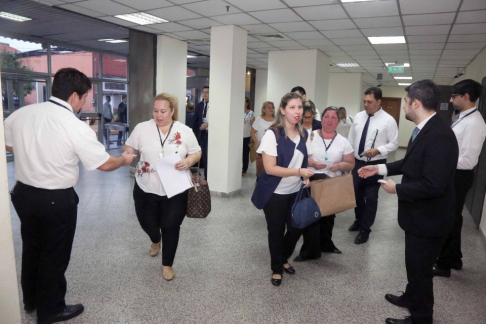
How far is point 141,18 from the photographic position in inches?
220

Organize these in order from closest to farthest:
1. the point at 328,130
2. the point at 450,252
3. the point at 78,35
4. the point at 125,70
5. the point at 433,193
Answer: the point at 433,193, the point at 450,252, the point at 328,130, the point at 78,35, the point at 125,70

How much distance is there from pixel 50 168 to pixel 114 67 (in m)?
10.1

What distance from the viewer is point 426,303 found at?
7.35ft

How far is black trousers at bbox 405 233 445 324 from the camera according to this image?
7.11ft

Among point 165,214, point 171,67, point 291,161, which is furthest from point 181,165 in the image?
point 171,67

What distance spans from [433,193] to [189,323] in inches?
69.9

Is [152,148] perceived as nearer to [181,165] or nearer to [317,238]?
[181,165]

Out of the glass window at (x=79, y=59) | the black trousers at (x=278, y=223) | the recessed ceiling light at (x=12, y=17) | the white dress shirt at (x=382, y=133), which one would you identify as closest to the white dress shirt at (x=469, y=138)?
the white dress shirt at (x=382, y=133)

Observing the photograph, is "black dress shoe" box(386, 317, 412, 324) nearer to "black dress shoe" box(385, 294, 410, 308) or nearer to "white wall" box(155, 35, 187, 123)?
"black dress shoe" box(385, 294, 410, 308)

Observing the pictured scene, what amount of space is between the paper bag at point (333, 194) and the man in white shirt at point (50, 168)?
5.08 ft

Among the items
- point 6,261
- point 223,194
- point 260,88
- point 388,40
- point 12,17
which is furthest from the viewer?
point 260,88

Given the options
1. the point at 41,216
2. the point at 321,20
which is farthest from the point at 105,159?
the point at 321,20

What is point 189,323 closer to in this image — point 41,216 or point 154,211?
point 154,211

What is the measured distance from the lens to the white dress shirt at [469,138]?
3.05 meters
